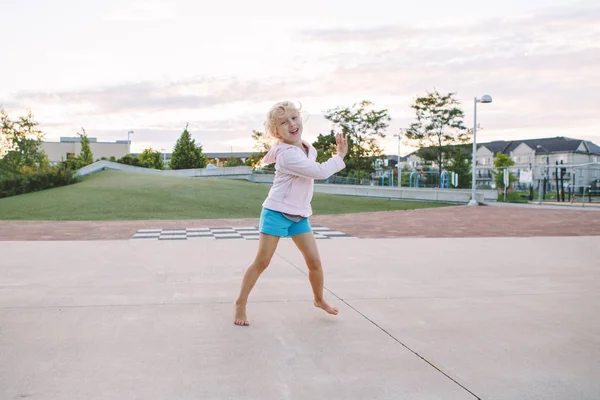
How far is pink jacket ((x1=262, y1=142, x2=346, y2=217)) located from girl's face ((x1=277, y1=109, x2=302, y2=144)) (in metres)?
0.06

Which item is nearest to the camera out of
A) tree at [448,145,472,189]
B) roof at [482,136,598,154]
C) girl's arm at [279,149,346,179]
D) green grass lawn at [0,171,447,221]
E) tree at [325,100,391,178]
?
girl's arm at [279,149,346,179]

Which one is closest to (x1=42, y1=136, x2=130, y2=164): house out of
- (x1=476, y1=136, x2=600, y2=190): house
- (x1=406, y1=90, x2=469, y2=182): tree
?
(x1=476, y1=136, x2=600, y2=190): house

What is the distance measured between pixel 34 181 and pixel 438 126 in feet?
79.9

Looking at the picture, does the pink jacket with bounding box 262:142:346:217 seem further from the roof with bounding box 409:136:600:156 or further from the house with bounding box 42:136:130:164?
the roof with bounding box 409:136:600:156

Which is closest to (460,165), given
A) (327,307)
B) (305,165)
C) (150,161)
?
(150,161)

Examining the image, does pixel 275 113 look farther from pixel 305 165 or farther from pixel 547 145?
pixel 547 145

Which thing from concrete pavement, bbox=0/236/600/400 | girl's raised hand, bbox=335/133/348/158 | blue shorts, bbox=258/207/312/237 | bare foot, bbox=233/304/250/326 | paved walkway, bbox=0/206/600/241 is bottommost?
paved walkway, bbox=0/206/600/241

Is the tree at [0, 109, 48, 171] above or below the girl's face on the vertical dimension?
above

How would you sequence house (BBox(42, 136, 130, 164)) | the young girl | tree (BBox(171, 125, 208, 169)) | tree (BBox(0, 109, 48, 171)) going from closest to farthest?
the young girl → tree (BBox(0, 109, 48, 171)) → tree (BBox(171, 125, 208, 169)) → house (BBox(42, 136, 130, 164))

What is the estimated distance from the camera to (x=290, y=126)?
3.55 m

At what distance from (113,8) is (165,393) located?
1109 cm

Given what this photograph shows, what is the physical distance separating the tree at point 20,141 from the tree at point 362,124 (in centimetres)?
2329

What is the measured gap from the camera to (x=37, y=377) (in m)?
2.50

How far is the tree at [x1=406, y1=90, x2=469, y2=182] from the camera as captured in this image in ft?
118
